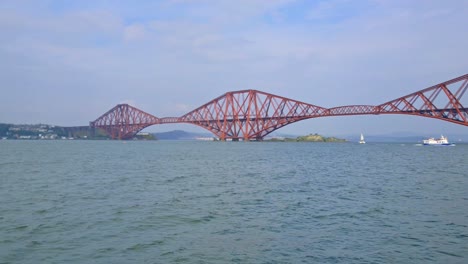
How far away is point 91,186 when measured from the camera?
20953 mm

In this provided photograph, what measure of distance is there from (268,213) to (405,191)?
30.2 feet

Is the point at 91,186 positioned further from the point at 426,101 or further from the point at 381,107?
the point at 381,107

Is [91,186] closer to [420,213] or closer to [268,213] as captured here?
[268,213]

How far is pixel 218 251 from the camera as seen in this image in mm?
9953

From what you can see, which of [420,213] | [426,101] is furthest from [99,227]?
[426,101]

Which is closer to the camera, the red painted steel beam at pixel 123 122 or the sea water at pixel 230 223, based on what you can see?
the sea water at pixel 230 223

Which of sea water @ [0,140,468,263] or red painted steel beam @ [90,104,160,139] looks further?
red painted steel beam @ [90,104,160,139]

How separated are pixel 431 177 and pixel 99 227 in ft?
73.4

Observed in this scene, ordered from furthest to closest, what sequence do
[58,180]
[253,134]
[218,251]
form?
[253,134] < [58,180] < [218,251]

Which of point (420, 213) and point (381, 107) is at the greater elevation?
point (381, 107)

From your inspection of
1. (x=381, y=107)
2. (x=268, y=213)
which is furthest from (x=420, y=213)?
(x=381, y=107)

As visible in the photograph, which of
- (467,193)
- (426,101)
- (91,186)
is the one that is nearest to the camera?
(467,193)

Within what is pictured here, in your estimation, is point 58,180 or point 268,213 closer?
point 268,213

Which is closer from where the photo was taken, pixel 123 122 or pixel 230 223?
pixel 230 223
